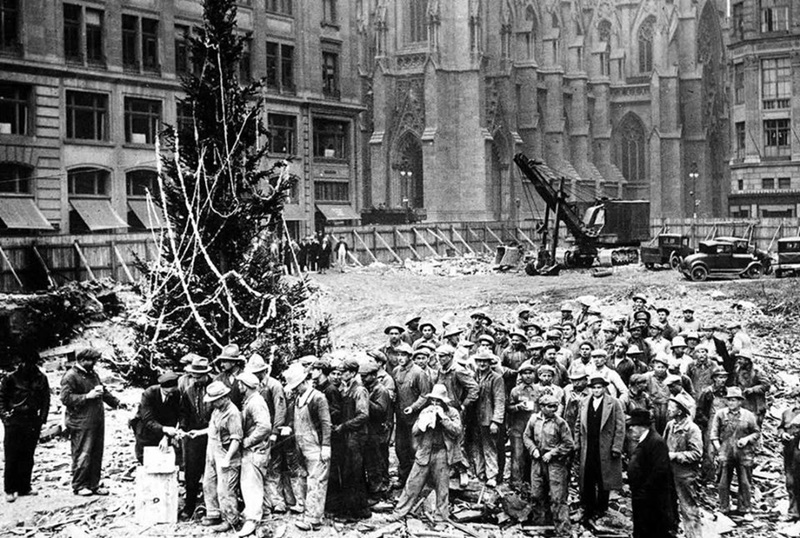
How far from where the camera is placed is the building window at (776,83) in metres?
54.2

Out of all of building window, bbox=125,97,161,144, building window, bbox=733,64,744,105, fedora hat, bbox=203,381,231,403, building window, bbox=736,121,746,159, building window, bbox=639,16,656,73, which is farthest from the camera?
building window, bbox=639,16,656,73

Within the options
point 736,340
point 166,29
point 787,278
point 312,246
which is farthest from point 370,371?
point 166,29

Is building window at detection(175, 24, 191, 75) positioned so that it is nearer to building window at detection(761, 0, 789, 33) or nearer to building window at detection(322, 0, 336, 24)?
building window at detection(322, 0, 336, 24)

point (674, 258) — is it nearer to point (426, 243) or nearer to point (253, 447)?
point (426, 243)

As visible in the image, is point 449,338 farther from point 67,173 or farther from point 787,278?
point 67,173

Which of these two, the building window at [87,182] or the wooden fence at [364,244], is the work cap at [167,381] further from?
the building window at [87,182]

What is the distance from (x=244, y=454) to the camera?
10398 mm

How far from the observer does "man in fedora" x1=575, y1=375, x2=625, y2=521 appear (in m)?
10.9

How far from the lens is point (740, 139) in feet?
185

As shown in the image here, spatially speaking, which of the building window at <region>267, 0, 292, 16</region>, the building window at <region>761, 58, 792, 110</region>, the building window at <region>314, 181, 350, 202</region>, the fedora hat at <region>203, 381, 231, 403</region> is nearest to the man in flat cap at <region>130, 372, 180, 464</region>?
the fedora hat at <region>203, 381, 231, 403</region>

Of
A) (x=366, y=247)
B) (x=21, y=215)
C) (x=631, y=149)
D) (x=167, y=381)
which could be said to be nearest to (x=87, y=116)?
(x=21, y=215)

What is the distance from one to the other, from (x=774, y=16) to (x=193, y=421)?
52.9 m

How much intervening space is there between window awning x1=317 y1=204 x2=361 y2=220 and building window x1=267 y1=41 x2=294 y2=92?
6.11m

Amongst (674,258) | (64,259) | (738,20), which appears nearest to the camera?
(64,259)
